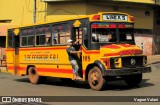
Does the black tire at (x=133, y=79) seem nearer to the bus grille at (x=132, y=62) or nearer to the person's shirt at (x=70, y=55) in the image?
the bus grille at (x=132, y=62)

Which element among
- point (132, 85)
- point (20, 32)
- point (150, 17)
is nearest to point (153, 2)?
point (150, 17)

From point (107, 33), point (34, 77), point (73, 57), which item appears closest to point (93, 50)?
point (107, 33)

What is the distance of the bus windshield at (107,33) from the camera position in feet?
50.2

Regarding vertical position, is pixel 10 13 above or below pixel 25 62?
above

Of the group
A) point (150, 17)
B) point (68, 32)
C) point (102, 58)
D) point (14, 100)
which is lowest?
point (14, 100)

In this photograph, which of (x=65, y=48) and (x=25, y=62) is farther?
(x=25, y=62)

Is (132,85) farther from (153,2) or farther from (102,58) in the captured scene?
(153,2)

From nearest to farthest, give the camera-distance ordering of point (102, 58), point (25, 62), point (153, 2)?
1. point (102, 58)
2. point (25, 62)
3. point (153, 2)

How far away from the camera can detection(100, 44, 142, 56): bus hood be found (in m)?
14.7

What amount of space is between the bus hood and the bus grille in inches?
7.4

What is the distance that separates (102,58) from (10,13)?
86.9 feet

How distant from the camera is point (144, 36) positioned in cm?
3700

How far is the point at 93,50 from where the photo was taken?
1523cm

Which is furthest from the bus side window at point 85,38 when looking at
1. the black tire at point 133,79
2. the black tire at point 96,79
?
the black tire at point 133,79
